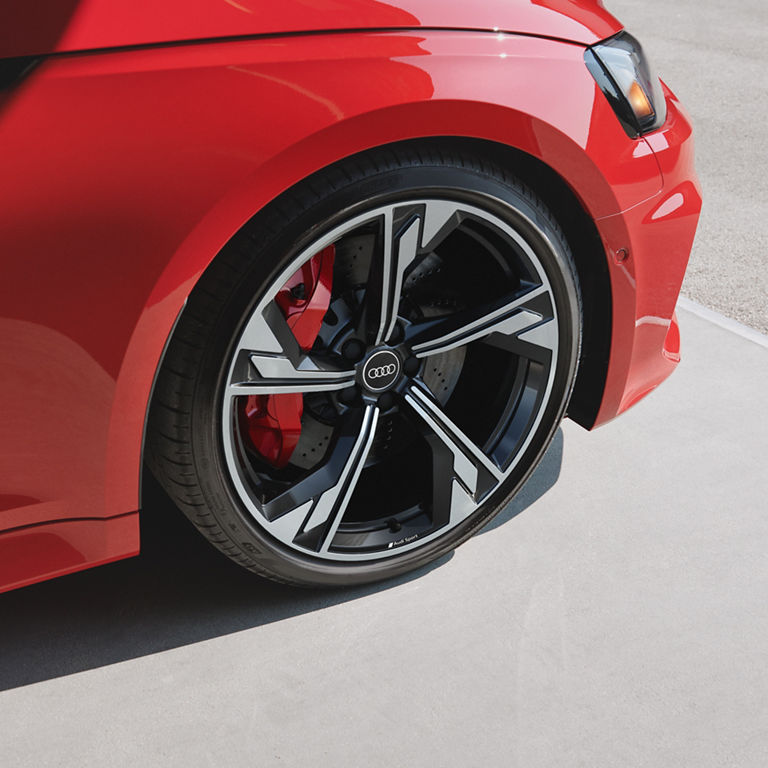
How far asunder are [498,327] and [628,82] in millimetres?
Answer: 556

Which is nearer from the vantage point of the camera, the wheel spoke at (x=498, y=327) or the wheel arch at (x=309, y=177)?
the wheel arch at (x=309, y=177)

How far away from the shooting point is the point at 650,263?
210cm

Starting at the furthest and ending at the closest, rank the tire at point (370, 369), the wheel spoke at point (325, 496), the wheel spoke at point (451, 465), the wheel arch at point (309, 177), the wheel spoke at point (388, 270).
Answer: the wheel spoke at point (451, 465), the wheel spoke at point (325, 496), the wheel spoke at point (388, 270), the tire at point (370, 369), the wheel arch at point (309, 177)

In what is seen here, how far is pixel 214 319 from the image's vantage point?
158 centimetres

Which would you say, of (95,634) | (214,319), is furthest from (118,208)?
(95,634)

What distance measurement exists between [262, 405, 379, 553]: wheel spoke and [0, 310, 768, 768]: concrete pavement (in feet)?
Result: 0.71

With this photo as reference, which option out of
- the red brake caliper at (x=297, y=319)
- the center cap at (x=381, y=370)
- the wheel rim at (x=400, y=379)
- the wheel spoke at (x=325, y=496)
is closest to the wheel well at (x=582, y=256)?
the wheel rim at (x=400, y=379)

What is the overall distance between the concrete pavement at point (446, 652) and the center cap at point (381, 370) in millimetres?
471

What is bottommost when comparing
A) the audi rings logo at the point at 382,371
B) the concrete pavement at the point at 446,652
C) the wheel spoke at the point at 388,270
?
the concrete pavement at the point at 446,652

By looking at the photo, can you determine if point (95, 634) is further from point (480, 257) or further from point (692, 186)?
point (692, 186)

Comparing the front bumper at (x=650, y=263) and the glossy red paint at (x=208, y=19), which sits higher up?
the glossy red paint at (x=208, y=19)

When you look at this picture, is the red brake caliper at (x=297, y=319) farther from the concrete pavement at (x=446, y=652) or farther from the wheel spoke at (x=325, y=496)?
the concrete pavement at (x=446, y=652)

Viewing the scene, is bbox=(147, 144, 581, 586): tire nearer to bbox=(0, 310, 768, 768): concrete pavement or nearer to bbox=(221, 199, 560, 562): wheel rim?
bbox=(221, 199, 560, 562): wheel rim

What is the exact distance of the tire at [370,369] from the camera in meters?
1.62
